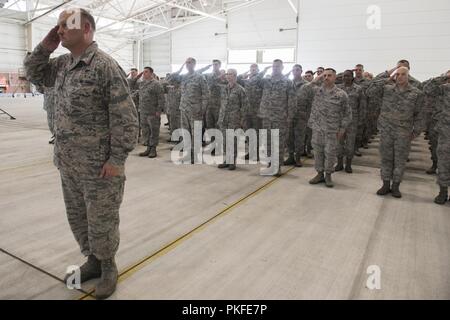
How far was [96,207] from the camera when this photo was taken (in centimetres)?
197

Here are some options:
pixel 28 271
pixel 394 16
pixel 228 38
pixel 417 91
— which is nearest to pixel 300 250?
pixel 28 271

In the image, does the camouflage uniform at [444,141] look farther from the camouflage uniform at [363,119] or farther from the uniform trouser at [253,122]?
the uniform trouser at [253,122]

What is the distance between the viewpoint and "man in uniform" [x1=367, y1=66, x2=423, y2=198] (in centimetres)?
406

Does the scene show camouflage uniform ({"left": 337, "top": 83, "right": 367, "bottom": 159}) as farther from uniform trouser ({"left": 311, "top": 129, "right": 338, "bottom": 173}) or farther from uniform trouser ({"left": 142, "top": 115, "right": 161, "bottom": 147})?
uniform trouser ({"left": 142, "top": 115, "right": 161, "bottom": 147})

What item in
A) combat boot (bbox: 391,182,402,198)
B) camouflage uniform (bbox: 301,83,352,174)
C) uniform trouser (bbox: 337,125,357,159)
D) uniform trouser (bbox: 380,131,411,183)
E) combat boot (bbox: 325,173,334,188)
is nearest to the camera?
uniform trouser (bbox: 380,131,411,183)

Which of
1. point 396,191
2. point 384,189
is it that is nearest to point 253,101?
point 384,189

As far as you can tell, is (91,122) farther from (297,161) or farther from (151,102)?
(297,161)

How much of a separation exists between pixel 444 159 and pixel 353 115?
6.05ft

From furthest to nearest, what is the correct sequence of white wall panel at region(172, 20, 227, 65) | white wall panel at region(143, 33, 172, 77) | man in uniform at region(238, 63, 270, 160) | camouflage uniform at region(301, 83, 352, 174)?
white wall panel at region(143, 33, 172, 77) < white wall panel at region(172, 20, 227, 65) < man in uniform at region(238, 63, 270, 160) < camouflage uniform at region(301, 83, 352, 174)

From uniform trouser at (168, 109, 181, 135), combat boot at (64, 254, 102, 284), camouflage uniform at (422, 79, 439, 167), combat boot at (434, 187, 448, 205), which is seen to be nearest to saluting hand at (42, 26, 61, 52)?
combat boot at (64, 254, 102, 284)

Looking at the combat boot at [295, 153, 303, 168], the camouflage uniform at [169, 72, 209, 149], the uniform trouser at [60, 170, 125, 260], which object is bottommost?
the combat boot at [295, 153, 303, 168]

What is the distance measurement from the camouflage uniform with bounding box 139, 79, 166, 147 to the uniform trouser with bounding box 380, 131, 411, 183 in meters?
3.74

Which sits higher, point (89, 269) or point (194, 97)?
point (194, 97)

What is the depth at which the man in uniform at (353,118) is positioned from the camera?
548 cm
